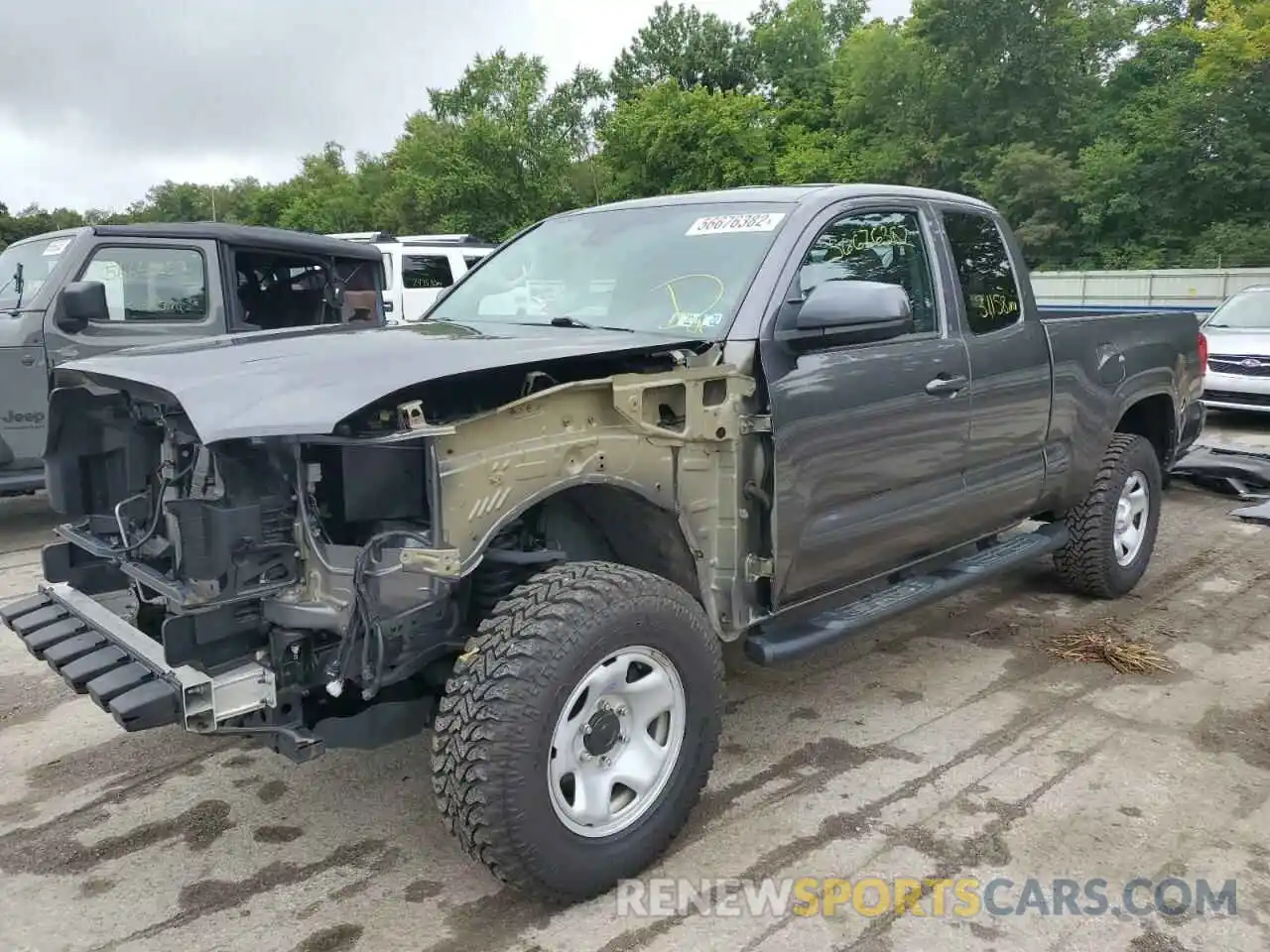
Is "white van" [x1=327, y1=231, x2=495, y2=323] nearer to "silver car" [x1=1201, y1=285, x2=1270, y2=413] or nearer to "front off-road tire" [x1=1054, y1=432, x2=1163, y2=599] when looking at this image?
"silver car" [x1=1201, y1=285, x2=1270, y2=413]

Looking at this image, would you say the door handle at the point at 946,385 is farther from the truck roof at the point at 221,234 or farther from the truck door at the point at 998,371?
the truck roof at the point at 221,234

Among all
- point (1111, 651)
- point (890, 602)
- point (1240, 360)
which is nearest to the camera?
point (890, 602)

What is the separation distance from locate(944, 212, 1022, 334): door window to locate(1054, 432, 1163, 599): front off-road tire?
1198 millimetres

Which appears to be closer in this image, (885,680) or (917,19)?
(885,680)

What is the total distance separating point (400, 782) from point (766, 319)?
2.00 metres

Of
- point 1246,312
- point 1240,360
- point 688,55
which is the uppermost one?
point 688,55

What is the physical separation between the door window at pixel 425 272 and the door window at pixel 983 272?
10610mm

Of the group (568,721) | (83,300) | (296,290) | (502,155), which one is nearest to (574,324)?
(568,721)

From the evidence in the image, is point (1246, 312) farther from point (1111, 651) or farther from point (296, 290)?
point (296, 290)

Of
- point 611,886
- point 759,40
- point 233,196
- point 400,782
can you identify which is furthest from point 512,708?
point 233,196

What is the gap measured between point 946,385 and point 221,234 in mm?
5691

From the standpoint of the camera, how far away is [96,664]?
2822mm

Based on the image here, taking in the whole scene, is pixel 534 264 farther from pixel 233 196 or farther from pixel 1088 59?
pixel 233 196

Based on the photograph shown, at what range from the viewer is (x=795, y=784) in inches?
139
